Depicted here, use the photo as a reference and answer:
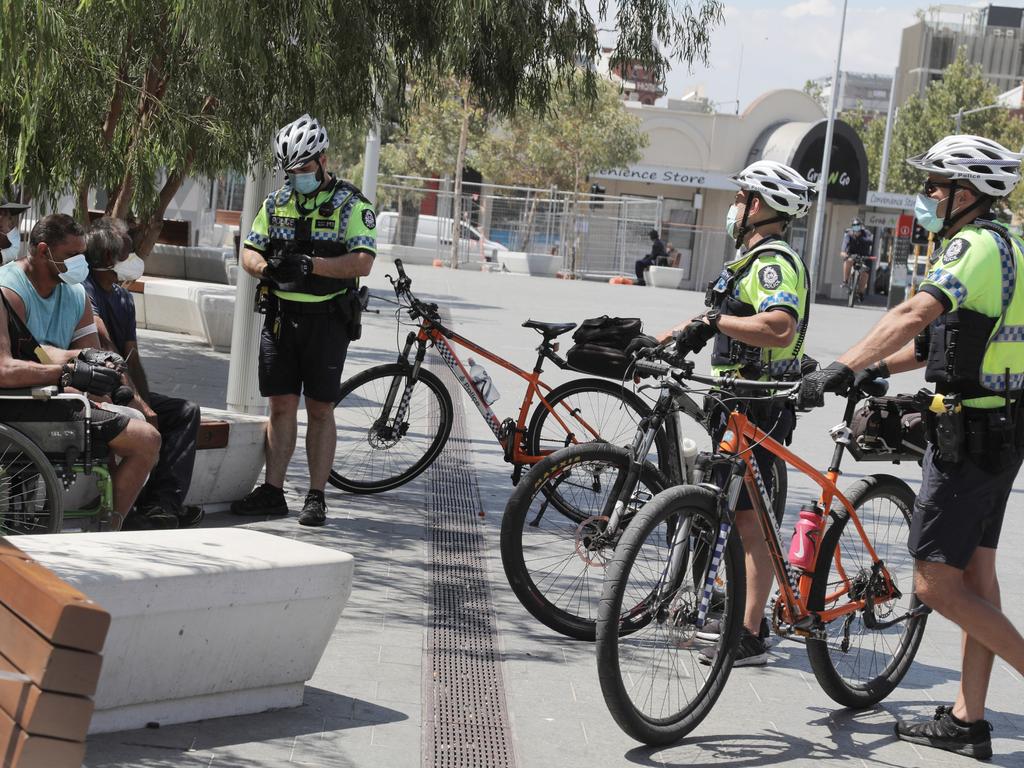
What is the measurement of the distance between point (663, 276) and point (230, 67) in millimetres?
31118

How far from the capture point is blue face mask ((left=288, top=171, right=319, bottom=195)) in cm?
708

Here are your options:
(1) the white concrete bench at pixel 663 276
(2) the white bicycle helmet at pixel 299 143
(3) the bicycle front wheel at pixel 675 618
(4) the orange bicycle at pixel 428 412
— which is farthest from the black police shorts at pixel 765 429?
(1) the white concrete bench at pixel 663 276

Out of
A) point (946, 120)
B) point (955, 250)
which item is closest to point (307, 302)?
point (955, 250)

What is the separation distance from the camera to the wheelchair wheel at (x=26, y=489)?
17.9ft

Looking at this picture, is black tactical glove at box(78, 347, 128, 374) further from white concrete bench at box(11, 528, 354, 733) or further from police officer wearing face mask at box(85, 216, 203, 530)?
white concrete bench at box(11, 528, 354, 733)

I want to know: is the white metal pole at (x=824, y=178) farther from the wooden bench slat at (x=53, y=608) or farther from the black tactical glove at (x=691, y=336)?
the wooden bench slat at (x=53, y=608)

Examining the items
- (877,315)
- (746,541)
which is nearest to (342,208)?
(746,541)

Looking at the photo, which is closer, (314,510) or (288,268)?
(288,268)

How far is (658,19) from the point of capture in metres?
8.50

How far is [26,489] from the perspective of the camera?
5.56m

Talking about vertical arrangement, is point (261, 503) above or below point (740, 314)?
below

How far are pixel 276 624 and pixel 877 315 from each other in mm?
30848

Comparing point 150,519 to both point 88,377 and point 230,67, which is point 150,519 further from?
point 230,67

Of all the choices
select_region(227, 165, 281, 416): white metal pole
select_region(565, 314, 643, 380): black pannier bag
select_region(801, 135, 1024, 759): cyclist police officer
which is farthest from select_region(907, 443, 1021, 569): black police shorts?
select_region(227, 165, 281, 416): white metal pole
